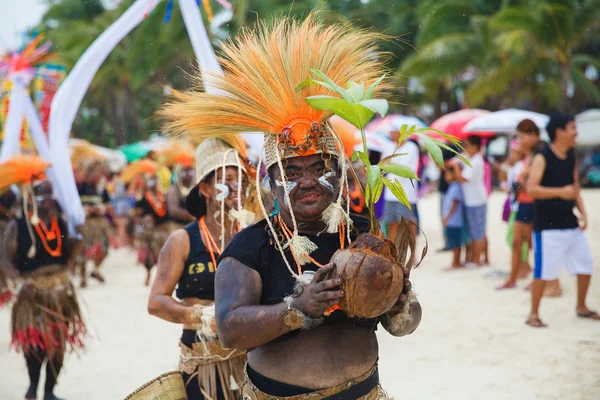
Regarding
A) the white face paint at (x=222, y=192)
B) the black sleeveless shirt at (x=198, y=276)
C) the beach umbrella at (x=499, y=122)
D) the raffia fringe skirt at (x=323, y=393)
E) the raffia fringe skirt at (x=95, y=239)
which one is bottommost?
the raffia fringe skirt at (x=95, y=239)

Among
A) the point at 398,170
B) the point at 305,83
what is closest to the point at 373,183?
the point at 398,170

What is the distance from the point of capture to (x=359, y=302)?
6.61 feet

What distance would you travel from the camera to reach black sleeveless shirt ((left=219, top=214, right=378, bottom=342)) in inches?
90.2

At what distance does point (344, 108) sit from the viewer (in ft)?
6.83

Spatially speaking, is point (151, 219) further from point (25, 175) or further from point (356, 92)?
point (356, 92)

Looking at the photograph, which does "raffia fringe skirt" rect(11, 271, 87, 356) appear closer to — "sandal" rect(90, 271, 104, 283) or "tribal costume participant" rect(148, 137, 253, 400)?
"tribal costume participant" rect(148, 137, 253, 400)

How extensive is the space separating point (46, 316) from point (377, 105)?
4578 millimetres

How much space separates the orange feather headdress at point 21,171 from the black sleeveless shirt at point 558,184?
197 inches

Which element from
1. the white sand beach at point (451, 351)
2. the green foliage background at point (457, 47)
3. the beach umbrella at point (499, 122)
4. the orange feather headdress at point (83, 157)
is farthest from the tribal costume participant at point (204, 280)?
the orange feather headdress at point (83, 157)

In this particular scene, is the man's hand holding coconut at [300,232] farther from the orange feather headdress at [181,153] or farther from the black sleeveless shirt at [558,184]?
Answer: the orange feather headdress at [181,153]

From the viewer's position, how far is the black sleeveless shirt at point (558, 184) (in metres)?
6.50

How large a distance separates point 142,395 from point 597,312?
5536 millimetres

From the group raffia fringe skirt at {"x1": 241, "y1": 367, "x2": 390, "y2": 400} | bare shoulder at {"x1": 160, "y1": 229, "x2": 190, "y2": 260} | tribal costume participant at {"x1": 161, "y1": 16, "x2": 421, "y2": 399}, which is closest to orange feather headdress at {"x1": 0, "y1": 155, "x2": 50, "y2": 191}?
bare shoulder at {"x1": 160, "y1": 229, "x2": 190, "y2": 260}

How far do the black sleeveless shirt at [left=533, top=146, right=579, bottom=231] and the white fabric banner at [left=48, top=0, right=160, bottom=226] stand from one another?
14.7ft
